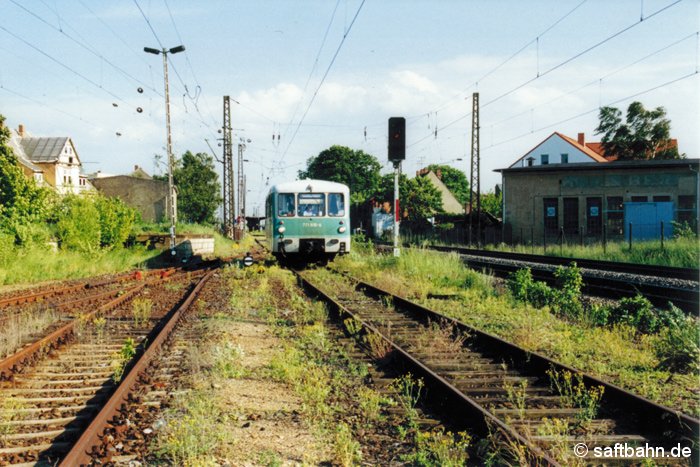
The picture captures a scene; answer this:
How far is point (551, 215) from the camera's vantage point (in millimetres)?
33781

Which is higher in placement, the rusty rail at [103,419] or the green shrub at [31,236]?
the green shrub at [31,236]

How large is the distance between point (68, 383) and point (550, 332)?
5.96m

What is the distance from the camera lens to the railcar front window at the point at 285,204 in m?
19.0

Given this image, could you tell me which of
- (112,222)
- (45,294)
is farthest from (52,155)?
(45,294)

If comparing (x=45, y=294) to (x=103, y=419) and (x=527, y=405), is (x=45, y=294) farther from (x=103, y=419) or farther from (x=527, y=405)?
(x=527, y=405)

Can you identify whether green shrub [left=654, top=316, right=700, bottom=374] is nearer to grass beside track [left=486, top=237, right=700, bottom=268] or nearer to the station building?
grass beside track [left=486, top=237, right=700, bottom=268]

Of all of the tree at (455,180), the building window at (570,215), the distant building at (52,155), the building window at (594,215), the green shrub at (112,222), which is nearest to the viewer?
the green shrub at (112,222)

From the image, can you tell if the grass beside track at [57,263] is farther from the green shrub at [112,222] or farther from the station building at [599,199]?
the station building at [599,199]

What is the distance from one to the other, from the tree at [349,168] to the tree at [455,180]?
1384cm

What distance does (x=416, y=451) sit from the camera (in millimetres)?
4113

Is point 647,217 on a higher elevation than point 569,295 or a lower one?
higher

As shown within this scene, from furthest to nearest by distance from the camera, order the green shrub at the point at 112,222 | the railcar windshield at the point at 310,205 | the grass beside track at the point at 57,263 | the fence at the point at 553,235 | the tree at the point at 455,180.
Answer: the tree at the point at 455,180 < the fence at the point at 553,235 < the green shrub at the point at 112,222 < the railcar windshield at the point at 310,205 < the grass beside track at the point at 57,263

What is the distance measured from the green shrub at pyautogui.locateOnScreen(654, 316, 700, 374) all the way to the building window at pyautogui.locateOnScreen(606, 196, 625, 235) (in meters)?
26.0

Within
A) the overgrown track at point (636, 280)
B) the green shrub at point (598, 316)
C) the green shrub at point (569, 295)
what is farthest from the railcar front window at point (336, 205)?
the green shrub at point (598, 316)
